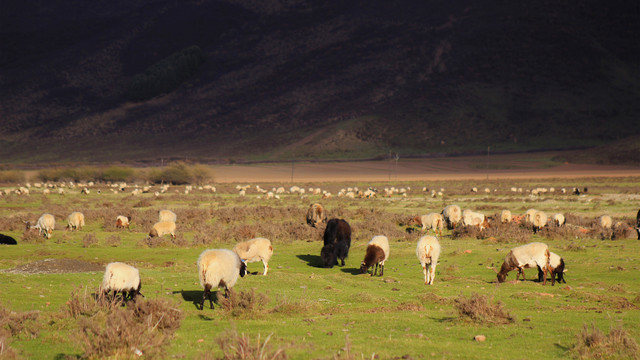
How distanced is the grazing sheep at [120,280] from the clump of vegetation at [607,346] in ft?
28.1

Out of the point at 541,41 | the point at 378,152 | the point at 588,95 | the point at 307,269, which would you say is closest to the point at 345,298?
the point at 307,269

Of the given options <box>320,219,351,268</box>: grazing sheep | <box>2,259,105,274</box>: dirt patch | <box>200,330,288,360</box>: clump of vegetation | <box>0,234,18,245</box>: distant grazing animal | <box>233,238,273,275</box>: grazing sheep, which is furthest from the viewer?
<box>0,234,18,245</box>: distant grazing animal

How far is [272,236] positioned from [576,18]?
179m

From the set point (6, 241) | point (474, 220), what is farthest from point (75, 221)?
point (474, 220)

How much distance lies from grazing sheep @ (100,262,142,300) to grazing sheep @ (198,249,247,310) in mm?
1371

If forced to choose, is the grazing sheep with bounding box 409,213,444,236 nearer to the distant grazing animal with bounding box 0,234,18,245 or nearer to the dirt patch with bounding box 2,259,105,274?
the dirt patch with bounding box 2,259,105,274

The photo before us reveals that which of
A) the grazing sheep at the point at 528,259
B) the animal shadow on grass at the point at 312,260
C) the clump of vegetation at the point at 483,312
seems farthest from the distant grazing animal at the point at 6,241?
the clump of vegetation at the point at 483,312

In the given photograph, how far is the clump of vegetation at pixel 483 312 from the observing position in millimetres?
12005

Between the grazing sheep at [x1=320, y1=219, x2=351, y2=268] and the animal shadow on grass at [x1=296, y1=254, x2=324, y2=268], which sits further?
the animal shadow on grass at [x1=296, y1=254, x2=324, y2=268]

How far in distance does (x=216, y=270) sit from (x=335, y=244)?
309 inches

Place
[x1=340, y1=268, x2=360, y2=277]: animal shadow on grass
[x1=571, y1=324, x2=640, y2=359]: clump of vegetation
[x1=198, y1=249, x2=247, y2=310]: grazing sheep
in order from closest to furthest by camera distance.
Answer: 1. [x1=571, y1=324, x2=640, y2=359]: clump of vegetation
2. [x1=198, y1=249, x2=247, y2=310]: grazing sheep
3. [x1=340, y1=268, x2=360, y2=277]: animal shadow on grass

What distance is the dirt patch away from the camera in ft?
57.3

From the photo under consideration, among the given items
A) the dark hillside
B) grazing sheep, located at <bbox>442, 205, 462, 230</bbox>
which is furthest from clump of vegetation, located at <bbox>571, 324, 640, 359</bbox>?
the dark hillside

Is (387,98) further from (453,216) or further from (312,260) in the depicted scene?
(312,260)
